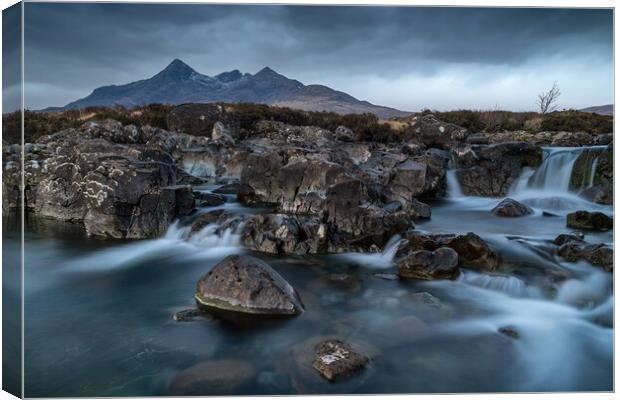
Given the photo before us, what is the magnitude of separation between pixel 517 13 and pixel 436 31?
0.78 metres

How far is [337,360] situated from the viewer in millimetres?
3865

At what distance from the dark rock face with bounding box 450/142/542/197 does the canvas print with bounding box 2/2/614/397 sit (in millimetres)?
2290

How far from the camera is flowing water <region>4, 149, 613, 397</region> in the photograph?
3805 mm

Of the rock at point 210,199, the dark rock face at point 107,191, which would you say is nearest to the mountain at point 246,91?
the dark rock face at point 107,191

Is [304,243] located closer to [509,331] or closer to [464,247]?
[464,247]

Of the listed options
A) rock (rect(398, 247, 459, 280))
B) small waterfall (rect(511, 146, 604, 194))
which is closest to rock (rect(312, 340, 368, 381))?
rock (rect(398, 247, 459, 280))

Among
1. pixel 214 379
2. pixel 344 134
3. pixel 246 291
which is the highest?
pixel 344 134

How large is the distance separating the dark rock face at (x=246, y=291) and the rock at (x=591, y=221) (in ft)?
18.9

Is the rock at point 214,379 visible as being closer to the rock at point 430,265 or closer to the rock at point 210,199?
the rock at point 430,265

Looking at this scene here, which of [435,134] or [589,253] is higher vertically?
[435,134]

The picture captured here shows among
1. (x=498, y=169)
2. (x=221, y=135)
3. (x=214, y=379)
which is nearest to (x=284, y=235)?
(x=214, y=379)

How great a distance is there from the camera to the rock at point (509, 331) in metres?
4.58

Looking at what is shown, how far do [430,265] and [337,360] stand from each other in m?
2.71

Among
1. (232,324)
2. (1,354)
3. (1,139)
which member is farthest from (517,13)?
(1,354)
